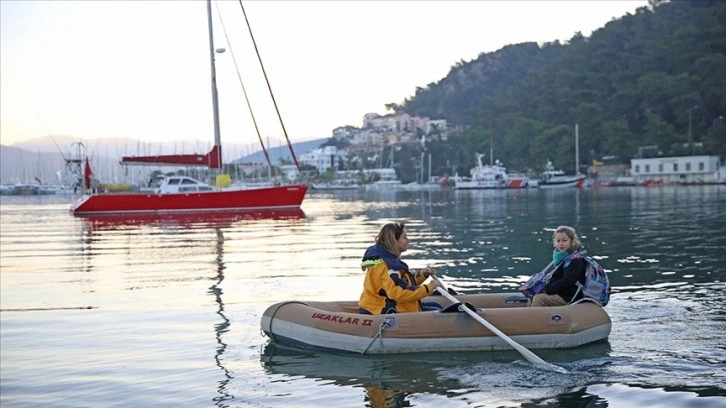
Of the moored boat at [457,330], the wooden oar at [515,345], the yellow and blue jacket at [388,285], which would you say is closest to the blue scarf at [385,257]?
the yellow and blue jacket at [388,285]

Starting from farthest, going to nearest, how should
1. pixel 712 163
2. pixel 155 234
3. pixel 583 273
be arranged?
pixel 712 163 < pixel 155 234 < pixel 583 273

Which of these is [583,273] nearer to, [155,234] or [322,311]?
[322,311]

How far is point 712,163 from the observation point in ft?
309

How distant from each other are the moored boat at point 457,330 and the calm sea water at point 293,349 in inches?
6.2

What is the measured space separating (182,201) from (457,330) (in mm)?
38591

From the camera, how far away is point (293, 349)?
10.7 meters

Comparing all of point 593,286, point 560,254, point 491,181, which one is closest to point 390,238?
point 560,254

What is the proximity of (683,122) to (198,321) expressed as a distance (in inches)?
4206

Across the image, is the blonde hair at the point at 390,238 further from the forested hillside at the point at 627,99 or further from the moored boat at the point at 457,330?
the forested hillside at the point at 627,99

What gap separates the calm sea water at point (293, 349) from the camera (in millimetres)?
8695

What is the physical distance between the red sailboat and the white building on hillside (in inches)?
2491

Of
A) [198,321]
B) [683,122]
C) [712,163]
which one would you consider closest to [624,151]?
[683,122]

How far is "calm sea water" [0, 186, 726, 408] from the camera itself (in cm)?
870

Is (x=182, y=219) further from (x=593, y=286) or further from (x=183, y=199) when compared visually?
(x=593, y=286)
